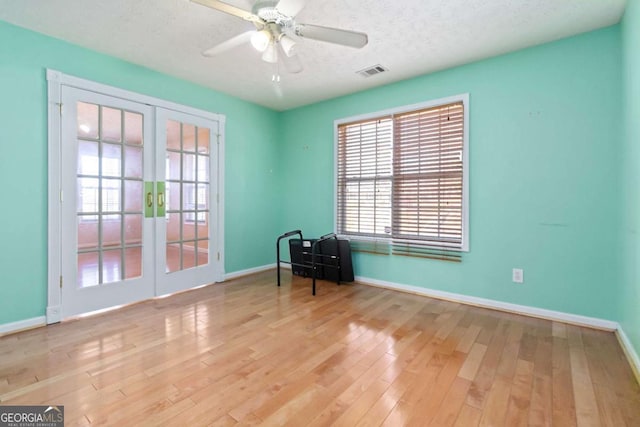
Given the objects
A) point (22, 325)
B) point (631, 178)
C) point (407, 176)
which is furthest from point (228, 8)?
point (22, 325)

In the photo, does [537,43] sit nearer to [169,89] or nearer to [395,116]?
[395,116]

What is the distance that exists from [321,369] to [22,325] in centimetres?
258

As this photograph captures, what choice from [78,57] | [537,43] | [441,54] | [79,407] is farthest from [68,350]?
[537,43]

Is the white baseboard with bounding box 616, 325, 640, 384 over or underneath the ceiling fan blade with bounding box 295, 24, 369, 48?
underneath

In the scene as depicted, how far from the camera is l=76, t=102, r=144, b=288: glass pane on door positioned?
2812 mm

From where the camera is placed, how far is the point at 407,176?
3.52 m

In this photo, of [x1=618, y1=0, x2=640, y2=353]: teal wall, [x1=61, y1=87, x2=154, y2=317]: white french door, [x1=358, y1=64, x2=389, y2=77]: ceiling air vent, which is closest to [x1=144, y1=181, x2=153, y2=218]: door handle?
[x1=61, y1=87, x2=154, y2=317]: white french door

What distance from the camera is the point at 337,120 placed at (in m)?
4.12

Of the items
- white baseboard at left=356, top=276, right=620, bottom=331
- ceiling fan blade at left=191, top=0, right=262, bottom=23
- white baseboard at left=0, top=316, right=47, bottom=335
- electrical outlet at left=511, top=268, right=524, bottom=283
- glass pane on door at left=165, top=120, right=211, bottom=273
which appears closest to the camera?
ceiling fan blade at left=191, top=0, right=262, bottom=23

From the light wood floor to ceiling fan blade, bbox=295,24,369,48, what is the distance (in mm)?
2137

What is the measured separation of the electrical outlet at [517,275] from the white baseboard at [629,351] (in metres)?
0.72

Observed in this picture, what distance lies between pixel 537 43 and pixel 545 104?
57cm

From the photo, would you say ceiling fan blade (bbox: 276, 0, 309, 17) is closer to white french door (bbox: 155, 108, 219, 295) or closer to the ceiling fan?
the ceiling fan

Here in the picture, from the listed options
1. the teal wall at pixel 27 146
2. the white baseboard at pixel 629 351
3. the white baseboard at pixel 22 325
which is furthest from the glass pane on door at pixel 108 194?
the white baseboard at pixel 629 351
